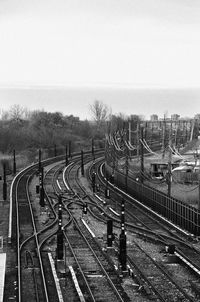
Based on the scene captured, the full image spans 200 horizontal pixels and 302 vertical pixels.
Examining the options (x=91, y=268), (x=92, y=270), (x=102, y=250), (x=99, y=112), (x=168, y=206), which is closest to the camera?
(x=92, y=270)

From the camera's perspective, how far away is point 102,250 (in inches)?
604

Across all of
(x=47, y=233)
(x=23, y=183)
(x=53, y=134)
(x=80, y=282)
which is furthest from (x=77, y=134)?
(x=80, y=282)

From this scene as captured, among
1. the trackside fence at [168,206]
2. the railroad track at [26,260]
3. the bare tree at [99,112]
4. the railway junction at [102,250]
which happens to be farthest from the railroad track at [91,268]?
the bare tree at [99,112]

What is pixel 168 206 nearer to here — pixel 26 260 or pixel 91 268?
pixel 91 268

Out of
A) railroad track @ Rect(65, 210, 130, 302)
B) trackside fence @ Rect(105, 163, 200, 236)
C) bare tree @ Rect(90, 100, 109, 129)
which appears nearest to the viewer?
railroad track @ Rect(65, 210, 130, 302)

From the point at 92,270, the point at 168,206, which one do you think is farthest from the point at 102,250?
the point at 168,206

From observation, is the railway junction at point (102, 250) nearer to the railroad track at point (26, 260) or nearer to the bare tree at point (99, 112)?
the railroad track at point (26, 260)

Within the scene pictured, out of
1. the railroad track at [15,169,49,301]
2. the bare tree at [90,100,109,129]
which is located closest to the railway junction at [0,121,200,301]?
the railroad track at [15,169,49,301]

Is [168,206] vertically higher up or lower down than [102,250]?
higher up

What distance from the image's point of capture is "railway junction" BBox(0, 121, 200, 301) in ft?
38.2

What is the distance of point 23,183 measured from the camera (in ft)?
112

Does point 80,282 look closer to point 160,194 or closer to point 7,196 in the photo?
point 160,194

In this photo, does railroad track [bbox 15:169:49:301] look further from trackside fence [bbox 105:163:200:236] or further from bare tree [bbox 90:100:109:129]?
bare tree [bbox 90:100:109:129]

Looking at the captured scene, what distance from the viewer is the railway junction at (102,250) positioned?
11.6 metres
